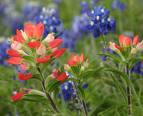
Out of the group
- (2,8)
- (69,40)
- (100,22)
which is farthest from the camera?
(2,8)

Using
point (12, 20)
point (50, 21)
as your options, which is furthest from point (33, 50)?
point (12, 20)

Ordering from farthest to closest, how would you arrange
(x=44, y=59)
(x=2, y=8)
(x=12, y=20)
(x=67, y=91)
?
Answer: (x=2, y=8), (x=12, y=20), (x=67, y=91), (x=44, y=59)

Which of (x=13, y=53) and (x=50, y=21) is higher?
(x=50, y=21)

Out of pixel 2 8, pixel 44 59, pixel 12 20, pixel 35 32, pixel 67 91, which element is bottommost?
pixel 67 91

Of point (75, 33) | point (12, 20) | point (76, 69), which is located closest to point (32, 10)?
point (12, 20)

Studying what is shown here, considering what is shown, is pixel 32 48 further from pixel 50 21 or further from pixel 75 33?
pixel 75 33

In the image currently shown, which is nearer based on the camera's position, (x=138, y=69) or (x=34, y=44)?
(x=34, y=44)

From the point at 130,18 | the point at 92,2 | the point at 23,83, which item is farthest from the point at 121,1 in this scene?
the point at 23,83

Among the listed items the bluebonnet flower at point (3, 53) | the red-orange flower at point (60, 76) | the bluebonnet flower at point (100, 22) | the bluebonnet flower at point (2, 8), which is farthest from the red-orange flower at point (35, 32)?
the bluebonnet flower at point (2, 8)
